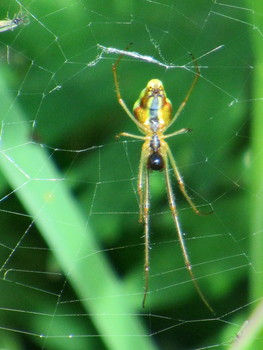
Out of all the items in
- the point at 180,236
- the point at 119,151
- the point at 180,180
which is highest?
the point at 119,151

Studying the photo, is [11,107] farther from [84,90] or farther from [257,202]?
[257,202]

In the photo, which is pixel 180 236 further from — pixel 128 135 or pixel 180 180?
pixel 128 135

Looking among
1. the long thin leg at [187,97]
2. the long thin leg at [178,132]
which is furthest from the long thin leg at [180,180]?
the long thin leg at [187,97]

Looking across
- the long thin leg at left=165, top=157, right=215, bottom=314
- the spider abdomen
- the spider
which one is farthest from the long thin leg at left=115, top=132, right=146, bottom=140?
the long thin leg at left=165, top=157, right=215, bottom=314

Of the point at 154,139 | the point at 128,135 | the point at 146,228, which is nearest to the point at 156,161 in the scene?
the point at 154,139

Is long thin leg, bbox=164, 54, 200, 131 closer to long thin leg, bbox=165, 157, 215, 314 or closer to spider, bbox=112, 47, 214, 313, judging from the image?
spider, bbox=112, 47, 214, 313

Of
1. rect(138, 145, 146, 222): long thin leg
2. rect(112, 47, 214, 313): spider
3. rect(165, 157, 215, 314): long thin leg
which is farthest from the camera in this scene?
rect(138, 145, 146, 222): long thin leg
